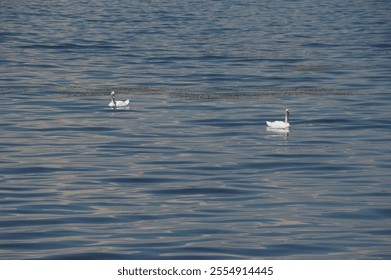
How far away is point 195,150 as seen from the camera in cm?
3156

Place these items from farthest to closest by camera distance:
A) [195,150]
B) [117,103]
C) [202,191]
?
[117,103]
[195,150]
[202,191]

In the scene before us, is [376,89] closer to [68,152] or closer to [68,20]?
[68,152]

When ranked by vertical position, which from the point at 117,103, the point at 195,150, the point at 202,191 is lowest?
the point at 202,191

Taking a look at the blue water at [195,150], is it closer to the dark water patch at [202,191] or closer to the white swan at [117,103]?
the dark water patch at [202,191]

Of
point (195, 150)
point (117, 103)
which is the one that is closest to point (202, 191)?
point (195, 150)

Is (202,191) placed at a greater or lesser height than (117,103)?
lesser

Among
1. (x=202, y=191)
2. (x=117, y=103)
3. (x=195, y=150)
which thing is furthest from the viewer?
(x=117, y=103)

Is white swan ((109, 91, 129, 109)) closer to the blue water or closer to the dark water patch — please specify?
the blue water

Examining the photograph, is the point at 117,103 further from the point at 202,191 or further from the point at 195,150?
the point at 202,191

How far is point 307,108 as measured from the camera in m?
40.3

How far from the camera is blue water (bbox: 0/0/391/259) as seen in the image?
70.7ft

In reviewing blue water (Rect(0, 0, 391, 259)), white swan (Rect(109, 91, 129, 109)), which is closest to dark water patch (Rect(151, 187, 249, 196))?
blue water (Rect(0, 0, 391, 259))

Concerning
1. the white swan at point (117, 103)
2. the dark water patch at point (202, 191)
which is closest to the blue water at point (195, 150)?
the dark water patch at point (202, 191)

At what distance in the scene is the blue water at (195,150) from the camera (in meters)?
21.5
